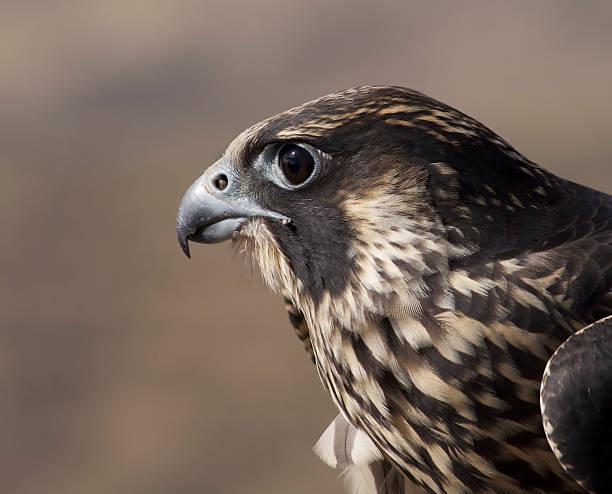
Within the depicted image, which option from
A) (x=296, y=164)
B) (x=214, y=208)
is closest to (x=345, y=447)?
(x=214, y=208)

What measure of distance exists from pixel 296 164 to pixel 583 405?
785 millimetres

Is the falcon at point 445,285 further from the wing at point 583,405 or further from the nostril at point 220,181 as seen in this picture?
the nostril at point 220,181

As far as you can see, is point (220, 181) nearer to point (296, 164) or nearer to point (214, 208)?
point (214, 208)

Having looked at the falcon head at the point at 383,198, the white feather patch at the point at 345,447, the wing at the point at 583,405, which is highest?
the falcon head at the point at 383,198

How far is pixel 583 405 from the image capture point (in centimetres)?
161

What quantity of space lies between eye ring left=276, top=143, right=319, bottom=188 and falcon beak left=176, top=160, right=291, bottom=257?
0.14 m

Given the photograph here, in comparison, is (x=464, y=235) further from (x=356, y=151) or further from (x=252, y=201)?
(x=252, y=201)

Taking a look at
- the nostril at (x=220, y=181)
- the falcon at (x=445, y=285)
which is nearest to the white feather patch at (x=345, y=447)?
the falcon at (x=445, y=285)

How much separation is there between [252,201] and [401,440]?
0.64m

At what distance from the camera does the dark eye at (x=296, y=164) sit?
6.33 ft

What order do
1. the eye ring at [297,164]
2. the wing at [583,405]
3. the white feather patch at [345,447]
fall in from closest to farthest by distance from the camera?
1. the wing at [583,405]
2. the eye ring at [297,164]
3. the white feather patch at [345,447]

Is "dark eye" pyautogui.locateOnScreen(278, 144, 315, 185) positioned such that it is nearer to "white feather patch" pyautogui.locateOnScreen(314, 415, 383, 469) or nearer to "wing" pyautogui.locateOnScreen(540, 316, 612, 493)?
"wing" pyautogui.locateOnScreen(540, 316, 612, 493)

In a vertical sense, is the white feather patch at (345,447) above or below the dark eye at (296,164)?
below

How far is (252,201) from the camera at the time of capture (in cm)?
206
